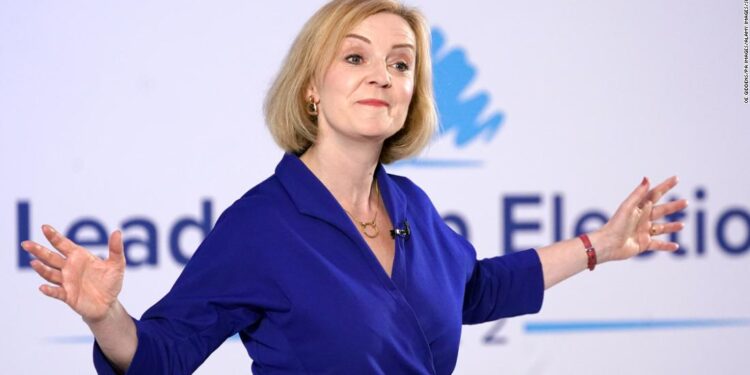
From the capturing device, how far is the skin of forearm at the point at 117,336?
1426 millimetres

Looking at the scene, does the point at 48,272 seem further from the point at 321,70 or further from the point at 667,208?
the point at 667,208

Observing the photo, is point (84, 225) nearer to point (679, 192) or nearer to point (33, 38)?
point (33, 38)

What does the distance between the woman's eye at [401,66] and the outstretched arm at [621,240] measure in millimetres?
527

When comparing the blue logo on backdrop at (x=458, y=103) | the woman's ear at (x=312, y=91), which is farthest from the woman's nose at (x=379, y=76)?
the blue logo on backdrop at (x=458, y=103)

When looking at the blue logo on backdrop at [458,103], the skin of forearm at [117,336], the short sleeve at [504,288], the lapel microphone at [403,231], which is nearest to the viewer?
the skin of forearm at [117,336]

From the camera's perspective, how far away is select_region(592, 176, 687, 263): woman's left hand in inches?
83.0

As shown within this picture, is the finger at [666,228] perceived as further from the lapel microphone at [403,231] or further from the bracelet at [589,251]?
the lapel microphone at [403,231]

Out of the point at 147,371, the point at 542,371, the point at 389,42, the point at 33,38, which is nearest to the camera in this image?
the point at 147,371

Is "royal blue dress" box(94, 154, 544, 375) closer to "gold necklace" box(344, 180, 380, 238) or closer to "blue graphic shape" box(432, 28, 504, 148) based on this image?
"gold necklace" box(344, 180, 380, 238)

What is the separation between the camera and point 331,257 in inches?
66.2

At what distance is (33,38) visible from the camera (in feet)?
9.30

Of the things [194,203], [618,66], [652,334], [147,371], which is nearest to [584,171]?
[618,66]

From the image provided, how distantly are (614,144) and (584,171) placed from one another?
133mm

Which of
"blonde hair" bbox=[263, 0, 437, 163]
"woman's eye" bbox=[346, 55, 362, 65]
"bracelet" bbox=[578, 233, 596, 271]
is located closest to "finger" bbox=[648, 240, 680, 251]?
"bracelet" bbox=[578, 233, 596, 271]
